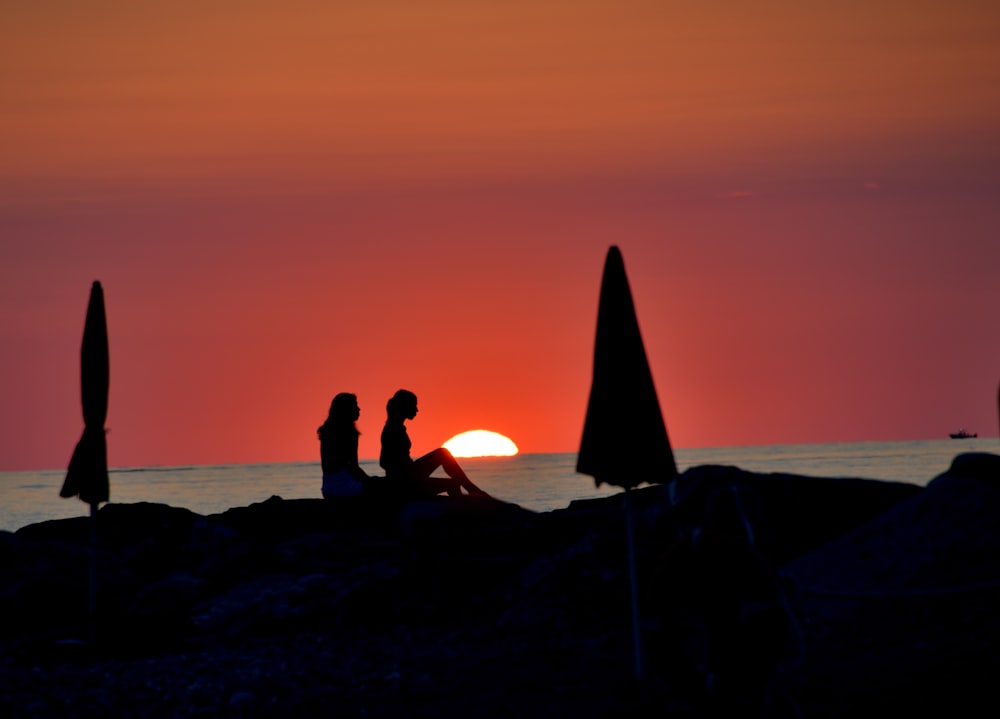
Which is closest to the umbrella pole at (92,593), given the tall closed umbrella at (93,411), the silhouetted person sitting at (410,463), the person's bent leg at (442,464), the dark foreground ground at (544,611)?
the tall closed umbrella at (93,411)

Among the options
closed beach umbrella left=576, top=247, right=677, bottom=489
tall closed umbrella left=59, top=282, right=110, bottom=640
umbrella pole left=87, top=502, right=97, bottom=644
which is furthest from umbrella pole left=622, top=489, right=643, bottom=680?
umbrella pole left=87, top=502, right=97, bottom=644

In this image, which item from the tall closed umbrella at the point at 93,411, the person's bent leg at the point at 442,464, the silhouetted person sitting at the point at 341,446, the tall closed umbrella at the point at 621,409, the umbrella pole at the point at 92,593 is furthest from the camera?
the person's bent leg at the point at 442,464

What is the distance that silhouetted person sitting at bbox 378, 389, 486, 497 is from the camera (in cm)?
1677

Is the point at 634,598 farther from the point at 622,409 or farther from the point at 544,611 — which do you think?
the point at 544,611

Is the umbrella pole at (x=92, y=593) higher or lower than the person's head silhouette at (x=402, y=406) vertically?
lower

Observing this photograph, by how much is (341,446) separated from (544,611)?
175 inches

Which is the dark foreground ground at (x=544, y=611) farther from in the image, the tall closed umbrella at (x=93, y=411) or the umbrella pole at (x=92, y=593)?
the tall closed umbrella at (x=93, y=411)

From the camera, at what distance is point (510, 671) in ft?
36.2

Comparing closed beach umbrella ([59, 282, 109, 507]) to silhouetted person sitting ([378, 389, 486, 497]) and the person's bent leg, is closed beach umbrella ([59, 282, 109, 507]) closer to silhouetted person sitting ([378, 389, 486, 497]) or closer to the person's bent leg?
silhouetted person sitting ([378, 389, 486, 497])

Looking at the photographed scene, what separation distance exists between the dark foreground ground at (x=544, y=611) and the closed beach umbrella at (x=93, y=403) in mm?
1599

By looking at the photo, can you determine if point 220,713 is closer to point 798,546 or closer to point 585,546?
point 585,546

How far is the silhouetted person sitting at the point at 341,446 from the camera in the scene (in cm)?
1658

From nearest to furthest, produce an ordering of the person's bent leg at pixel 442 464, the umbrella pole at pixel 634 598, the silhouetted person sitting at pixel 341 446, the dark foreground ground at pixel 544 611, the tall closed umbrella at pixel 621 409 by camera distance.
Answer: the dark foreground ground at pixel 544 611, the tall closed umbrella at pixel 621 409, the umbrella pole at pixel 634 598, the silhouetted person sitting at pixel 341 446, the person's bent leg at pixel 442 464

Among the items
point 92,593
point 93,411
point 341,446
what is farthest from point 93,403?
point 341,446
